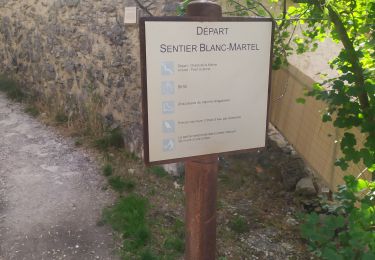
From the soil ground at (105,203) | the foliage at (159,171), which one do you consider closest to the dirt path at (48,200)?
the soil ground at (105,203)

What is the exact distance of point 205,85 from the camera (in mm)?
1852

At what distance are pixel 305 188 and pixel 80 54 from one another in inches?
133

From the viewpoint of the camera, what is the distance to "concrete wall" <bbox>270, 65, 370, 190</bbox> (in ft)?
10.8

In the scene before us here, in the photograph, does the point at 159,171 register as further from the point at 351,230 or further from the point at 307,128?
the point at 351,230

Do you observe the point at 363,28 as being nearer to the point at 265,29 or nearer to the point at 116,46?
the point at 265,29

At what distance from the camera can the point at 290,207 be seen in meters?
3.88

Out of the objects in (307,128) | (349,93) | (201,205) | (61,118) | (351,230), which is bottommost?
(61,118)

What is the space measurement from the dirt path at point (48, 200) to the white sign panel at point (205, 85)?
1.74m

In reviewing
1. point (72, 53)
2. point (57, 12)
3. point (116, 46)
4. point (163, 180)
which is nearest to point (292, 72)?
point (163, 180)

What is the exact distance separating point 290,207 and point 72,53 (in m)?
3.60

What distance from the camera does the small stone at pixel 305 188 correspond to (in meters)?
3.96

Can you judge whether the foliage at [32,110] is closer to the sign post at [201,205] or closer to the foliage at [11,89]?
the foliage at [11,89]

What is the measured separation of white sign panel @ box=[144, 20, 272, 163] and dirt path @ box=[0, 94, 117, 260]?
1736 mm

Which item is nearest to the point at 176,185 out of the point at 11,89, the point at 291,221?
the point at 291,221
